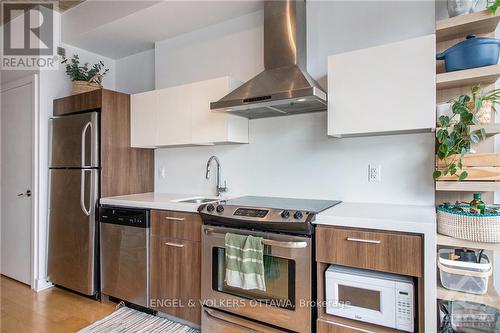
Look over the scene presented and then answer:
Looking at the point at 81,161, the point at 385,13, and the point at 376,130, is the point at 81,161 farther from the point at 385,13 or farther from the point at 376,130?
the point at 385,13

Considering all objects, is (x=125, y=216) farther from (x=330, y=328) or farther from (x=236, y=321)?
(x=330, y=328)

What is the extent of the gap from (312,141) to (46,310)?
106 inches

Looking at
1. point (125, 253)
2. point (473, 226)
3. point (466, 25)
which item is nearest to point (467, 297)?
point (473, 226)

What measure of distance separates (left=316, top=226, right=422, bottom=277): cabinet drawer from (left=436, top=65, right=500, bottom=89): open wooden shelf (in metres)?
0.95

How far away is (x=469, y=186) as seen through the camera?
5.36ft

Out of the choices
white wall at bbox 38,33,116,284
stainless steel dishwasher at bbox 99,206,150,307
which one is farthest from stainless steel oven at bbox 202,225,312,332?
white wall at bbox 38,33,116,284

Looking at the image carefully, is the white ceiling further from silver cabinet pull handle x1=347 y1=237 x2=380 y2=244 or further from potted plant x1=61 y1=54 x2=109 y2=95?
silver cabinet pull handle x1=347 y1=237 x2=380 y2=244

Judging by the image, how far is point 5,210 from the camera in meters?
3.42

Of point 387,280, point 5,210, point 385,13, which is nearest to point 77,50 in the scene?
point 5,210

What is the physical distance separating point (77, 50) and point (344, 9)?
9.52ft

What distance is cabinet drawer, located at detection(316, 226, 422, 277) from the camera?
1.48m

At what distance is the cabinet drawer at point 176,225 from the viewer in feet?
7.09

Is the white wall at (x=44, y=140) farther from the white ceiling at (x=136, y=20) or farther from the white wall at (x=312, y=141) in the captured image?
the white wall at (x=312, y=141)

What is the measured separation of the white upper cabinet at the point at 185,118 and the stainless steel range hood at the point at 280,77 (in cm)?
19
